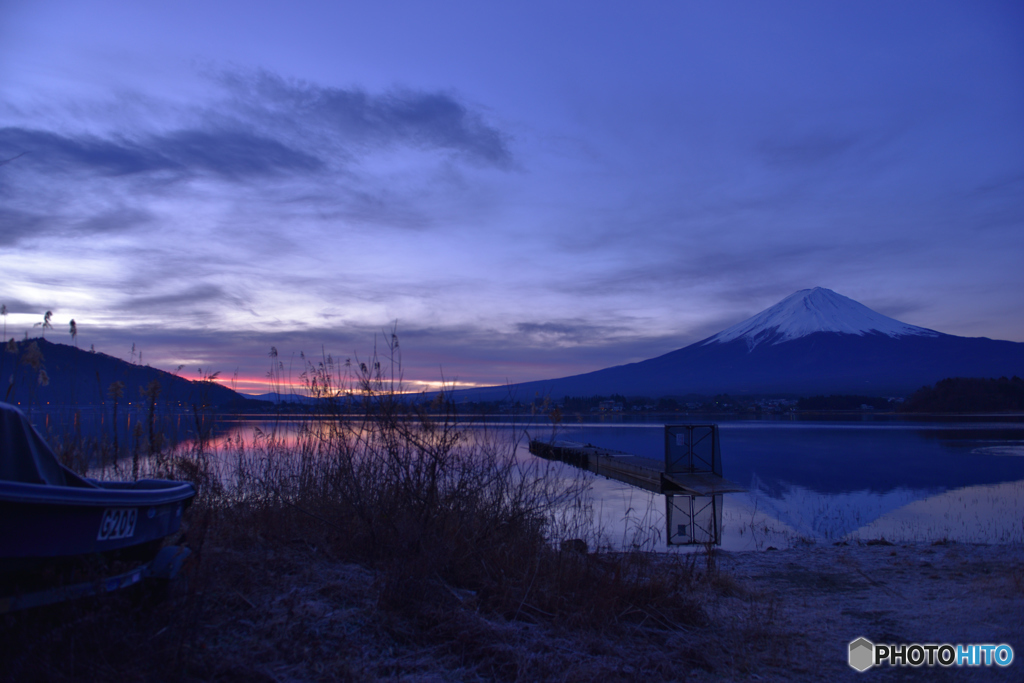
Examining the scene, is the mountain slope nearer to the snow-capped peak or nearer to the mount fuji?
the mount fuji

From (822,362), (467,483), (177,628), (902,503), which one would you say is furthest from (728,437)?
(822,362)

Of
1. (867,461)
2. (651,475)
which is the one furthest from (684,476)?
(867,461)

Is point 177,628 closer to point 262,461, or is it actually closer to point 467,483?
point 467,483

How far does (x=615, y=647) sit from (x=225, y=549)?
279 cm

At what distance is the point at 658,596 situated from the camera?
485 cm

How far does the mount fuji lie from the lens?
452ft

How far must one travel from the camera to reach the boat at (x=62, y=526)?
2.64 meters

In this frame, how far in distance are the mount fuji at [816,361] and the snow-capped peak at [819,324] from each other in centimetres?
30

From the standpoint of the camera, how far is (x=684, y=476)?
19.5 m

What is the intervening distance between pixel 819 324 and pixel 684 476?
610 feet

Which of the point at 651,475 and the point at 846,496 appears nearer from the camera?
the point at 846,496

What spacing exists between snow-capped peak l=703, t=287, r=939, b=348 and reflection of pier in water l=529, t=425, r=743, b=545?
167308 millimetres

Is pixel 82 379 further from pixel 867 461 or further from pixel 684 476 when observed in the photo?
pixel 867 461

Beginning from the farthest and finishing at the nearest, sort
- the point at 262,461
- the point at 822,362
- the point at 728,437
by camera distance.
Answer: the point at 822,362
the point at 728,437
the point at 262,461
